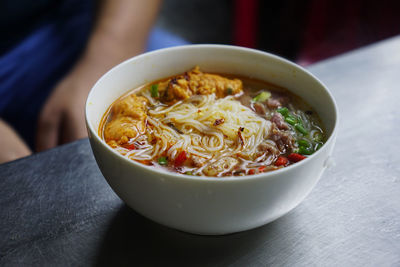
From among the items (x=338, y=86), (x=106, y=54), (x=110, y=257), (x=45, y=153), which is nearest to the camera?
(x=110, y=257)

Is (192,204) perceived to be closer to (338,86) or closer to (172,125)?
(172,125)

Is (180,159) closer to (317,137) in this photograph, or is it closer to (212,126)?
(212,126)

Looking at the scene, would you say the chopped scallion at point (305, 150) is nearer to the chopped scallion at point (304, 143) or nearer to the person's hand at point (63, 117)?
the chopped scallion at point (304, 143)

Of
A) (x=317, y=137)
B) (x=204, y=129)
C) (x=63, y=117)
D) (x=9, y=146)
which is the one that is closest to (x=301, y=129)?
(x=317, y=137)

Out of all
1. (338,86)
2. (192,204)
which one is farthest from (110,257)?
(338,86)

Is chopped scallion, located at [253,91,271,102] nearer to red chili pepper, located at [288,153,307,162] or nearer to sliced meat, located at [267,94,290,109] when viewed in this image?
sliced meat, located at [267,94,290,109]

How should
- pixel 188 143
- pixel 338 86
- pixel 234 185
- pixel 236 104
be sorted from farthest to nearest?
pixel 338 86
pixel 236 104
pixel 188 143
pixel 234 185

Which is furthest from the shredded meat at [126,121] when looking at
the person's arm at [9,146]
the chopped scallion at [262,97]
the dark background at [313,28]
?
the dark background at [313,28]
